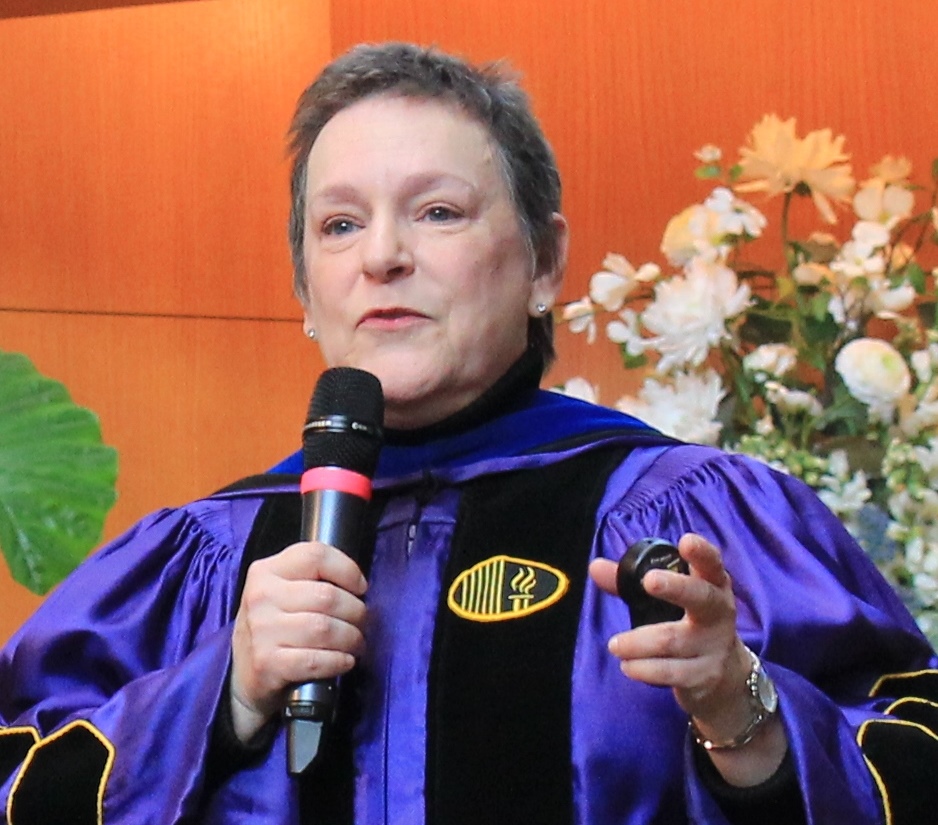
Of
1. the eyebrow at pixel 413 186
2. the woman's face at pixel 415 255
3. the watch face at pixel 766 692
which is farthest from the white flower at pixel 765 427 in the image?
the watch face at pixel 766 692

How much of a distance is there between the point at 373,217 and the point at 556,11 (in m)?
1.26

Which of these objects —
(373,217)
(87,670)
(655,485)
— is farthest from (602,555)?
(87,670)

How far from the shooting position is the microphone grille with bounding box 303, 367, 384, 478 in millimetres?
1094

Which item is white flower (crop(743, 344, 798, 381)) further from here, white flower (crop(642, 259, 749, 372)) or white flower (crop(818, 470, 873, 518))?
white flower (crop(818, 470, 873, 518))

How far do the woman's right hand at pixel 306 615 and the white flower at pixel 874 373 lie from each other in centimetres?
86

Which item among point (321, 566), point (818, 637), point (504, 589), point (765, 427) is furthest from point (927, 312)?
point (321, 566)

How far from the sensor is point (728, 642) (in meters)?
1.00

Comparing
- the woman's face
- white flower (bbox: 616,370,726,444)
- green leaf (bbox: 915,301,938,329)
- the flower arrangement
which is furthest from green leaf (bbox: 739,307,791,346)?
the woman's face

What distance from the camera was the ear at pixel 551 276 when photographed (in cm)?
148

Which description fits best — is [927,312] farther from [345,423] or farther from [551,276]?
[345,423]

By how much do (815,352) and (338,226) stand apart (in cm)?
74

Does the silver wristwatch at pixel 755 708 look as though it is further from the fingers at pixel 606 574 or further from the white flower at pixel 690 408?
the white flower at pixel 690 408

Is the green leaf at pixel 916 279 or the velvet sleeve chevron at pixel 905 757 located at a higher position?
the green leaf at pixel 916 279

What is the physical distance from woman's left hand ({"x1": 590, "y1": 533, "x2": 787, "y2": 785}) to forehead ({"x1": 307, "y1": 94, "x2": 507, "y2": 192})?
22.5 inches
